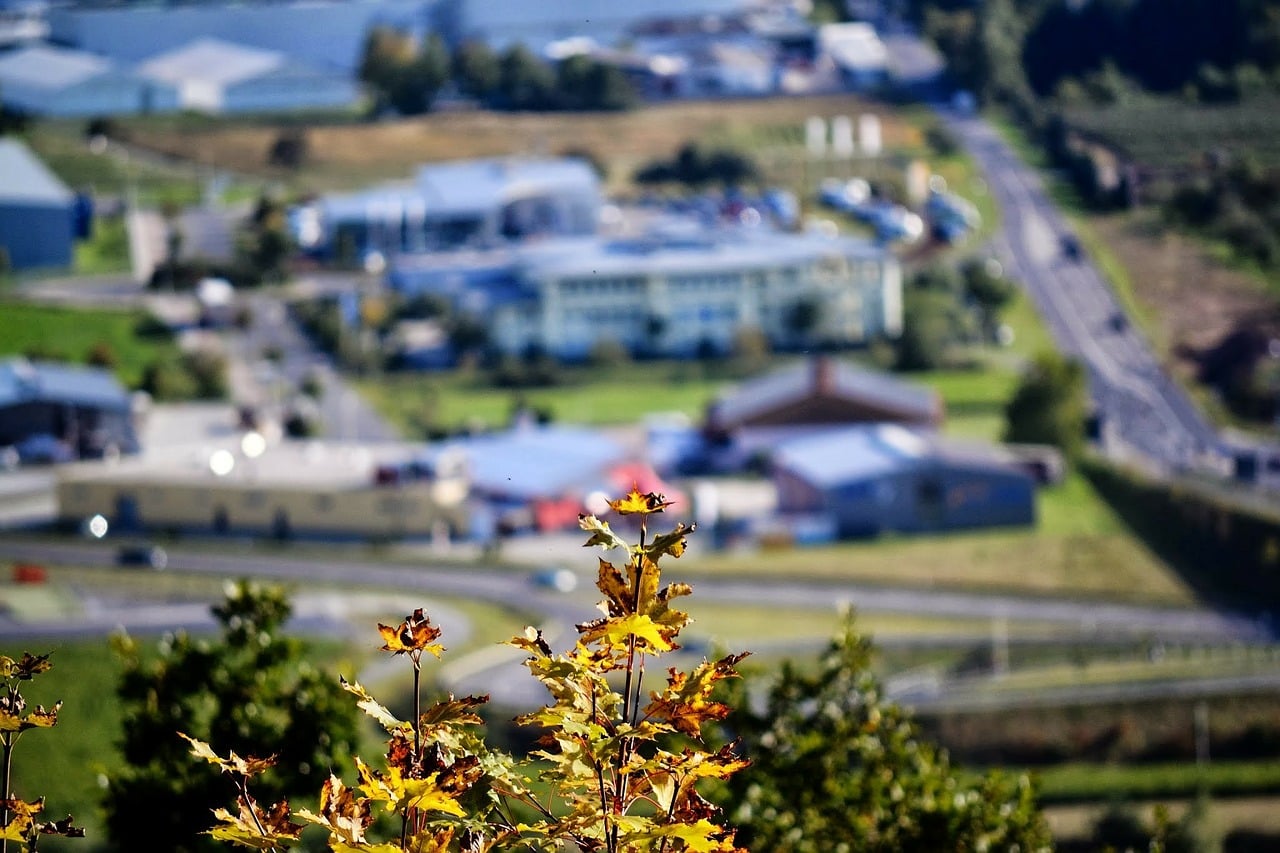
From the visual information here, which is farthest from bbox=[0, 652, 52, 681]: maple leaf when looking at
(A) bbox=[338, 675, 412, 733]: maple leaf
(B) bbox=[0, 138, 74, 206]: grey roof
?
(B) bbox=[0, 138, 74, 206]: grey roof

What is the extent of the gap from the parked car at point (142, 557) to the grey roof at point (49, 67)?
1055 cm

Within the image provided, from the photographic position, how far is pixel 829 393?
58.4ft

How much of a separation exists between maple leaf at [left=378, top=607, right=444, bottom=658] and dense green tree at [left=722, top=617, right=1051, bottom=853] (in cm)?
245

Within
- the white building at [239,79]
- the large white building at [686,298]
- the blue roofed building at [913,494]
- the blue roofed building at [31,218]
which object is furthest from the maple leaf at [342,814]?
the white building at [239,79]

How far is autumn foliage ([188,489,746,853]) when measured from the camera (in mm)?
1639

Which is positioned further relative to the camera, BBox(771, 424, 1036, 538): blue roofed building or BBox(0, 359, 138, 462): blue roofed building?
BBox(0, 359, 138, 462): blue roofed building

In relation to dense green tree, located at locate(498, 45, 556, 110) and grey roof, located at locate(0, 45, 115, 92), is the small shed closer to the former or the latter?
dense green tree, located at locate(498, 45, 556, 110)

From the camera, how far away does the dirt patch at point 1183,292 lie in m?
19.8

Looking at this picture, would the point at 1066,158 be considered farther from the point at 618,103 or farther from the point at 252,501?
the point at 252,501

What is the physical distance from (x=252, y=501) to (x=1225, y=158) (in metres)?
10.3

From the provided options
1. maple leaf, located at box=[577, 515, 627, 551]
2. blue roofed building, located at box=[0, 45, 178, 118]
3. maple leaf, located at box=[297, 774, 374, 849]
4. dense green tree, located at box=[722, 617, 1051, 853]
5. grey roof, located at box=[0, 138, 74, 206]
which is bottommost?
grey roof, located at box=[0, 138, 74, 206]

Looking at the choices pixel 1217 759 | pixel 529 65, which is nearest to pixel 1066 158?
pixel 529 65

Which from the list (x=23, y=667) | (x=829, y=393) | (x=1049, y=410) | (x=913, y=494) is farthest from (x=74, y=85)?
(x=23, y=667)

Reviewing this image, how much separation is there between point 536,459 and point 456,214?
7.56 m
